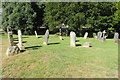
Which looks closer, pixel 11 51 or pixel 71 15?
pixel 11 51

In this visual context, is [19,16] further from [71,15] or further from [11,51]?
[11,51]

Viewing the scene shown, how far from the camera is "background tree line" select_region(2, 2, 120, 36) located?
1756 centimetres

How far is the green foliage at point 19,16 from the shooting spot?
1955 centimetres

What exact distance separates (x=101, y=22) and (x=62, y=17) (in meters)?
6.52

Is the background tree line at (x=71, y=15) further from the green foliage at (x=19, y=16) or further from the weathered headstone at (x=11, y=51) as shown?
the weathered headstone at (x=11, y=51)

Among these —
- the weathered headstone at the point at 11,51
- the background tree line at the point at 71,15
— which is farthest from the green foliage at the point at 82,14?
the weathered headstone at the point at 11,51

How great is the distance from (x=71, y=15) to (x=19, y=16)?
907 centimetres

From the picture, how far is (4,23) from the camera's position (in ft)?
68.7

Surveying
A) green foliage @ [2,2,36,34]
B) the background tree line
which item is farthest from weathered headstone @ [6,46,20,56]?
green foliage @ [2,2,36,34]

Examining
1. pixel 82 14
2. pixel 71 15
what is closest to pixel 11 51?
pixel 71 15

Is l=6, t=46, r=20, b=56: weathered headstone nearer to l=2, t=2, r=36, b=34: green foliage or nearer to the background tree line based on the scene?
the background tree line

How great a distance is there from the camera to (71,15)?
1798cm

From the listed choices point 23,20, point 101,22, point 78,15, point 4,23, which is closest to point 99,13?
point 101,22

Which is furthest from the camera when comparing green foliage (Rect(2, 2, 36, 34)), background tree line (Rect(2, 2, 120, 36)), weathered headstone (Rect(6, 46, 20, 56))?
green foliage (Rect(2, 2, 36, 34))
